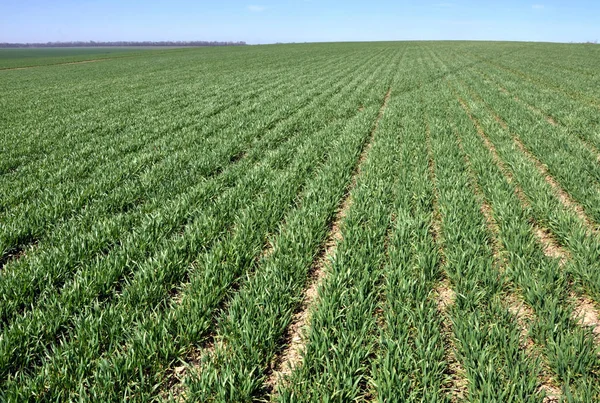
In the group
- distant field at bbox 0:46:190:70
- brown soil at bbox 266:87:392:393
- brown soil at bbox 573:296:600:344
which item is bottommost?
brown soil at bbox 266:87:392:393

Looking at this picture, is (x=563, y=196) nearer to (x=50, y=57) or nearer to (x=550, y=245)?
(x=550, y=245)

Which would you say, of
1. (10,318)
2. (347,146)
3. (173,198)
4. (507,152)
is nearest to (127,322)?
(10,318)

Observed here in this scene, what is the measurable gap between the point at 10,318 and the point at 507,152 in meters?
8.92

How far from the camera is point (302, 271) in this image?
3859 mm

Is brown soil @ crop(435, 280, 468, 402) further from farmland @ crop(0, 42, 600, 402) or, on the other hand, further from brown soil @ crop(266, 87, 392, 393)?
brown soil @ crop(266, 87, 392, 393)

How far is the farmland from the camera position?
2.51 metres

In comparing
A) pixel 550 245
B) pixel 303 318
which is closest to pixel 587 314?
pixel 550 245

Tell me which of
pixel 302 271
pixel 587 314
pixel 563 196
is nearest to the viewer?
pixel 587 314

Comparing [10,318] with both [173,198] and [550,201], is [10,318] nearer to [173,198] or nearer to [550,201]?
[173,198]

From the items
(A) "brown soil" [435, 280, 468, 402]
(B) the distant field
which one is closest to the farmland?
(A) "brown soil" [435, 280, 468, 402]

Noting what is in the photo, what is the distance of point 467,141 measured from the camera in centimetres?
905

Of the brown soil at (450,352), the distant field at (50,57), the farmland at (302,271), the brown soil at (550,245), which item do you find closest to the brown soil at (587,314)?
the farmland at (302,271)

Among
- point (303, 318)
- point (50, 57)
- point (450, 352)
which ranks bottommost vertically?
point (303, 318)

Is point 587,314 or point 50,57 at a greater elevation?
point 50,57
